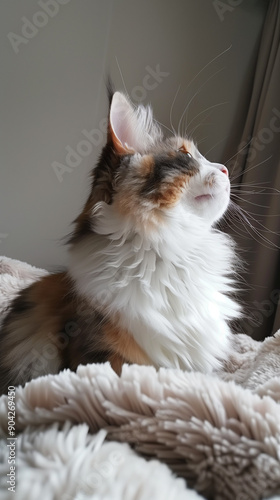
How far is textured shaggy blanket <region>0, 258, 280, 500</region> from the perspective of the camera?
26cm

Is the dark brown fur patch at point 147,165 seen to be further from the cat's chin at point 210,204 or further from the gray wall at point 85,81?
the gray wall at point 85,81

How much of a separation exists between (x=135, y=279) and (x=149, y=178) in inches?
9.3

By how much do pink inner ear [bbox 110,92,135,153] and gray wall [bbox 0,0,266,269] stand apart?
1440 mm

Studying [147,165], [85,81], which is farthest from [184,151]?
[85,81]

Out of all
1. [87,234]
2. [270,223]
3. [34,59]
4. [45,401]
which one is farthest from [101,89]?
[45,401]

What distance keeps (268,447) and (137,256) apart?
52 cm

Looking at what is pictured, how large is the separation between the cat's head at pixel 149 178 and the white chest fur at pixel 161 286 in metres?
0.03

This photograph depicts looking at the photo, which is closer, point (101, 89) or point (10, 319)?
point (10, 319)

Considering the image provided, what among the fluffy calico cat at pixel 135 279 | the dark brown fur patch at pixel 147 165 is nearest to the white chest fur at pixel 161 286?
the fluffy calico cat at pixel 135 279

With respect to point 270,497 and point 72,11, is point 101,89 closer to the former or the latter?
point 72,11

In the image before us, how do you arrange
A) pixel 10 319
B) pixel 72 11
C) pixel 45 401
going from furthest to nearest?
pixel 72 11 → pixel 10 319 → pixel 45 401

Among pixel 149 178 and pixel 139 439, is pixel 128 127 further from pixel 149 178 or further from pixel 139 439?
pixel 139 439

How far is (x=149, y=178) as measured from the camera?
851 mm

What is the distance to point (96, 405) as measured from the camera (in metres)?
0.34
